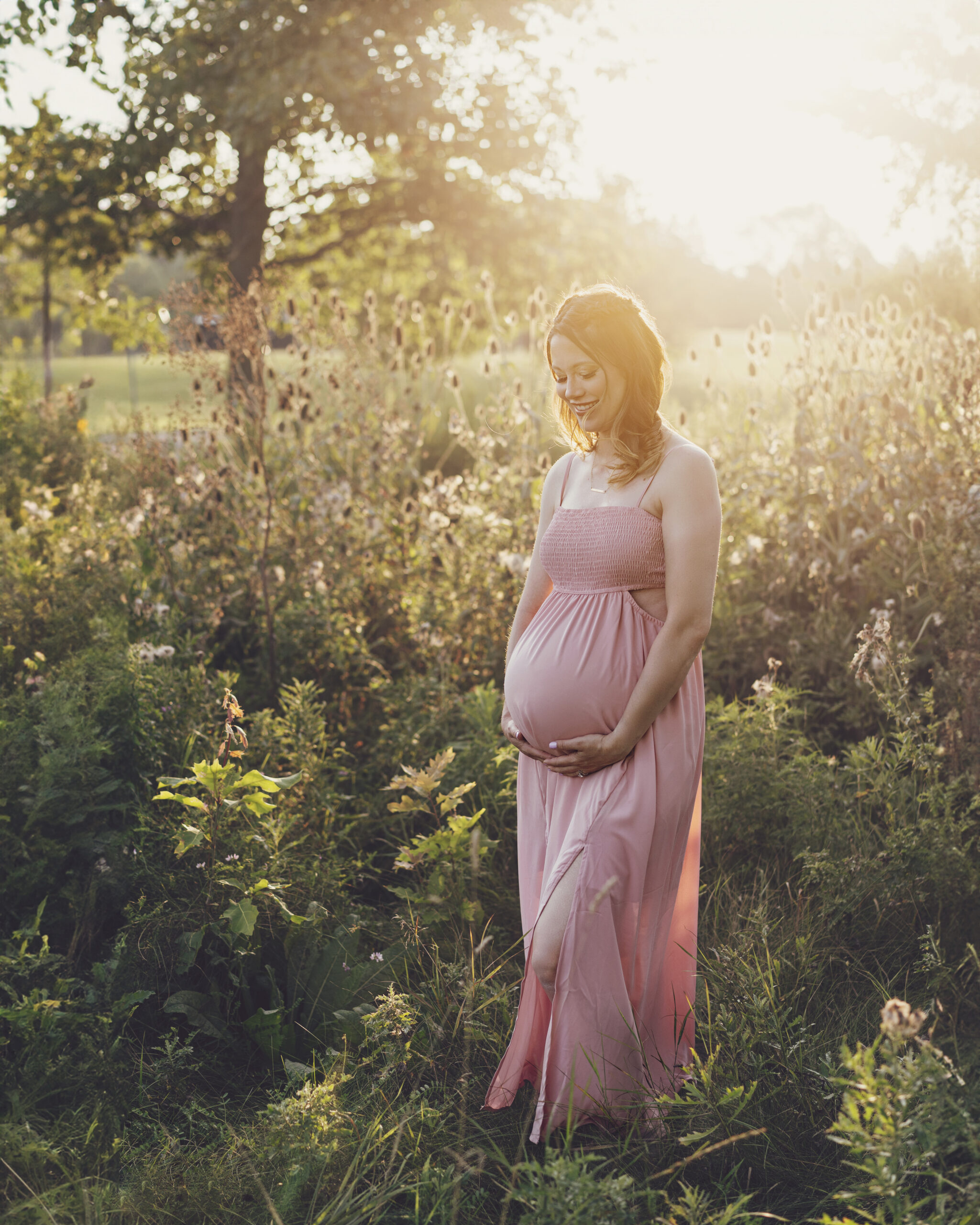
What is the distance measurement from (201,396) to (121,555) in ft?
3.30

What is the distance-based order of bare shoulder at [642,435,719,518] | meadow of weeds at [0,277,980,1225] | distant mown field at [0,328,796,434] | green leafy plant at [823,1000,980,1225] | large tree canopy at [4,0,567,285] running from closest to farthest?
green leafy plant at [823,1000,980,1225] < meadow of weeds at [0,277,980,1225] < bare shoulder at [642,435,719,518] < distant mown field at [0,328,796,434] < large tree canopy at [4,0,567,285]

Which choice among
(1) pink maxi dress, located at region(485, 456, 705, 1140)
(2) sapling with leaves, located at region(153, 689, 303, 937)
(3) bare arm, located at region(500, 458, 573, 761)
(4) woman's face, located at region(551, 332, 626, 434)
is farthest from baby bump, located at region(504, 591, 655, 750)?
(2) sapling with leaves, located at region(153, 689, 303, 937)

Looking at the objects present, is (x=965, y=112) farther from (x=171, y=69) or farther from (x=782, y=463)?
(x=171, y=69)

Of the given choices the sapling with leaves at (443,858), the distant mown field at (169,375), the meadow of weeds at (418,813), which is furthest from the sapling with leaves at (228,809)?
the distant mown field at (169,375)

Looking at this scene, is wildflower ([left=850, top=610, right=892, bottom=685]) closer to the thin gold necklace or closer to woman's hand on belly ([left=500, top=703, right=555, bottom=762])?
the thin gold necklace

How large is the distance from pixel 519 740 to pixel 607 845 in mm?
406

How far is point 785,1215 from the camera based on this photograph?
6.95 feet

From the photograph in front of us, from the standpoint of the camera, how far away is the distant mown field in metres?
5.70

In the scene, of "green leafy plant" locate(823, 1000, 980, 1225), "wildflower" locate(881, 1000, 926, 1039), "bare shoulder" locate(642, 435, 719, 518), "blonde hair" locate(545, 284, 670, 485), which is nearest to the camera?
"wildflower" locate(881, 1000, 926, 1039)

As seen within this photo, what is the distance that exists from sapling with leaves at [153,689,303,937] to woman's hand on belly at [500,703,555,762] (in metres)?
0.66

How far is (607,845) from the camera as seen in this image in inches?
88.9

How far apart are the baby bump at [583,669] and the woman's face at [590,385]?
429mm

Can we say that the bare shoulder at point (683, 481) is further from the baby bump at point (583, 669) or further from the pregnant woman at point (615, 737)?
the baby bump at point (583, 669)

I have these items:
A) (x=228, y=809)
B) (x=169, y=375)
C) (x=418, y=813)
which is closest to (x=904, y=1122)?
(x=228, y=809)
